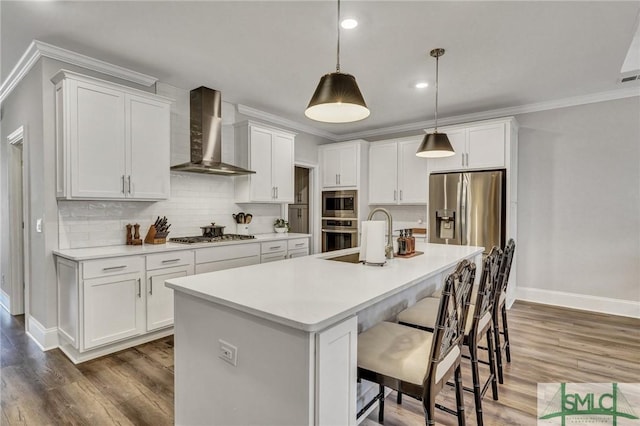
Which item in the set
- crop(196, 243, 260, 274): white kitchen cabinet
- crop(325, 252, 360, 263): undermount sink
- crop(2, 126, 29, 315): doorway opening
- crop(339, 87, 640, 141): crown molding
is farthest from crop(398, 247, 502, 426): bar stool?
crop(2, 126, 29, 315): doorway opening

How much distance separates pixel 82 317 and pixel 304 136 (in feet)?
13.5

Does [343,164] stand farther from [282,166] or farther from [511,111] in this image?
[511,111]

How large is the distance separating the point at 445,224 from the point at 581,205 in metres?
1.65

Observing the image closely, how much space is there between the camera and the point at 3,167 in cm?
409

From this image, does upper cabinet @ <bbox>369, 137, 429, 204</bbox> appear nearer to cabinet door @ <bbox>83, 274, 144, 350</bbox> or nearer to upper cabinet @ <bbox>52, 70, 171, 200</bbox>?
upper cabinet @ <bbox>52, 70, 171, 200</bbox>

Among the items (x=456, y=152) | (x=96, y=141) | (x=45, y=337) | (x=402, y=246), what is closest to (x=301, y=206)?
(x=456, y=152)

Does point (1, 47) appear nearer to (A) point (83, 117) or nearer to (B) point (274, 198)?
(A) point (83, 117)

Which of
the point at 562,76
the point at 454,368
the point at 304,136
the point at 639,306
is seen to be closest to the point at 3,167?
the point at 304,136

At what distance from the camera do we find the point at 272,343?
131cm

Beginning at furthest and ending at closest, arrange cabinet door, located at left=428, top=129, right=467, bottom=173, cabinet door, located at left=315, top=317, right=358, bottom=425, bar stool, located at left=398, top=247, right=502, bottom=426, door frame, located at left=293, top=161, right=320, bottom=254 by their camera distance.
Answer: door frame, located at left=293, top=161, right=320, bottom=254, cabinet door, located at left=428, top=129, right=467, bottom=173, bar stool, located at left=398, top=247, right=502, bottom=426, cabinet door, located at left=315, top=317, right=358, bottom=425

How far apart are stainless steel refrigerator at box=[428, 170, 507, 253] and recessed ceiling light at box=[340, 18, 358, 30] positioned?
2.68 meters

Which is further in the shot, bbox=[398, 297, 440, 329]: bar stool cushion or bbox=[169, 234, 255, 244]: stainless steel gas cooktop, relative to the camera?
bbox=[169, 234, 255, 244]: stainless steel gas cooktop

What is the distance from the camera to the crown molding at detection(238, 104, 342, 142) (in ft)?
15.7

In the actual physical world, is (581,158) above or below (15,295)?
above
